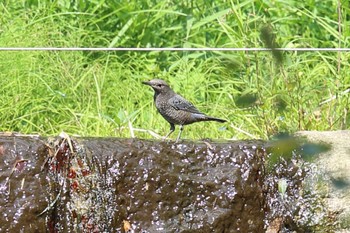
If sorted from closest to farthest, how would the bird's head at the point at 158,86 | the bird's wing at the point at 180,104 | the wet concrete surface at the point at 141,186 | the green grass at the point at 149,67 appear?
the wet concrete surface at the point at 141,186 → the bird's wing at the point at 180,104 → the bird's head at the point at 158,86 → the green grass at the point at 149,67

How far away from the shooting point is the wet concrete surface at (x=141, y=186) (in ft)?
13.1

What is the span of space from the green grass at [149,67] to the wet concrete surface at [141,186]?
0.55 metres

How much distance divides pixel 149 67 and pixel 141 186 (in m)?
2.14

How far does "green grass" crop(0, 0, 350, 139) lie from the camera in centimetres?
520

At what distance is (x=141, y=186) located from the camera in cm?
413

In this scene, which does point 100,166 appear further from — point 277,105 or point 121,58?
point 277,105

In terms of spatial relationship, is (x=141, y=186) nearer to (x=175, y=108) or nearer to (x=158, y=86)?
(x=175, y=108)

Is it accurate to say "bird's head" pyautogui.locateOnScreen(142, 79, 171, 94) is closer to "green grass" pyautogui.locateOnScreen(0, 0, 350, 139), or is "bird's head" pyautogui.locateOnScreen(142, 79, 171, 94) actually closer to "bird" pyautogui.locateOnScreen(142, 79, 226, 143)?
"bird" pyautogui.locateOnScreen(142, 79, 226, 143)

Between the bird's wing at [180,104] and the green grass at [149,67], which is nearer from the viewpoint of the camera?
the bird's wing at [180,104]

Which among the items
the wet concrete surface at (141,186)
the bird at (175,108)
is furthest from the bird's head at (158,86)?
the wet concrete surface at (141,186)

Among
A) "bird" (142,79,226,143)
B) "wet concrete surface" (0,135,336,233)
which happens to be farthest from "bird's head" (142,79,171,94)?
"wet concrete surface" (0,135,336,233)

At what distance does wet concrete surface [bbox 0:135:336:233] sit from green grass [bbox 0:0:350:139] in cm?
55

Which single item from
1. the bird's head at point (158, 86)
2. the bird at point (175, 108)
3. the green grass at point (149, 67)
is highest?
the bird's head at point (158, 86)

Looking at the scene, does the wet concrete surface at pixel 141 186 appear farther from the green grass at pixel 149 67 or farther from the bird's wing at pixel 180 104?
A: the green grass at pixel 149 67
